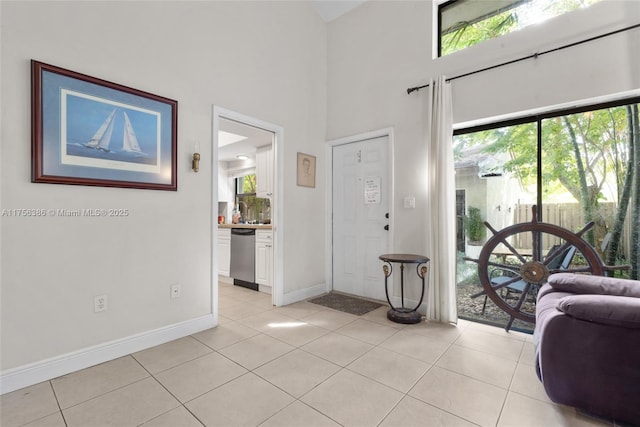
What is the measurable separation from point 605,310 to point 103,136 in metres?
3.19

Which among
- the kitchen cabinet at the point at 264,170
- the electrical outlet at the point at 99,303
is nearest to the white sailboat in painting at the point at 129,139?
the electrical outlet at the point at 99,303

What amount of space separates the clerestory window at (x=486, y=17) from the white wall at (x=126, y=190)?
1802 millimetres

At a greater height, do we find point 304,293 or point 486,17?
point 486,17

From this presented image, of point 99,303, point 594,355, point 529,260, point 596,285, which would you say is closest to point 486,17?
point 529,260

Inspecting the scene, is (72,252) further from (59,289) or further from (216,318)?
(216,318)

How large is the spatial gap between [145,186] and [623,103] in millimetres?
3783

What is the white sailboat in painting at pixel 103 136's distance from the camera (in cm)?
213

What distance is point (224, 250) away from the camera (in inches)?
Answer: 186

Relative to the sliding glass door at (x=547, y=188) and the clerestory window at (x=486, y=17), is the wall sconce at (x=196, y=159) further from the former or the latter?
the clerestory window at (x=486, y=17)

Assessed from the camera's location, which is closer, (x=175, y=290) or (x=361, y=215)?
(x=175, y=290)

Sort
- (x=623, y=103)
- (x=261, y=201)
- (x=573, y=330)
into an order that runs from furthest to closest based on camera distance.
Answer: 1. (x=261, y=201)
2. (x=623, y=103)
3. (x=573, y=330)

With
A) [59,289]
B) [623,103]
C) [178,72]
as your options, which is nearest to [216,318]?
[59,289]

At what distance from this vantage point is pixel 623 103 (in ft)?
7.66

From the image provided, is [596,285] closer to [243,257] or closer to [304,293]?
[304,293]
